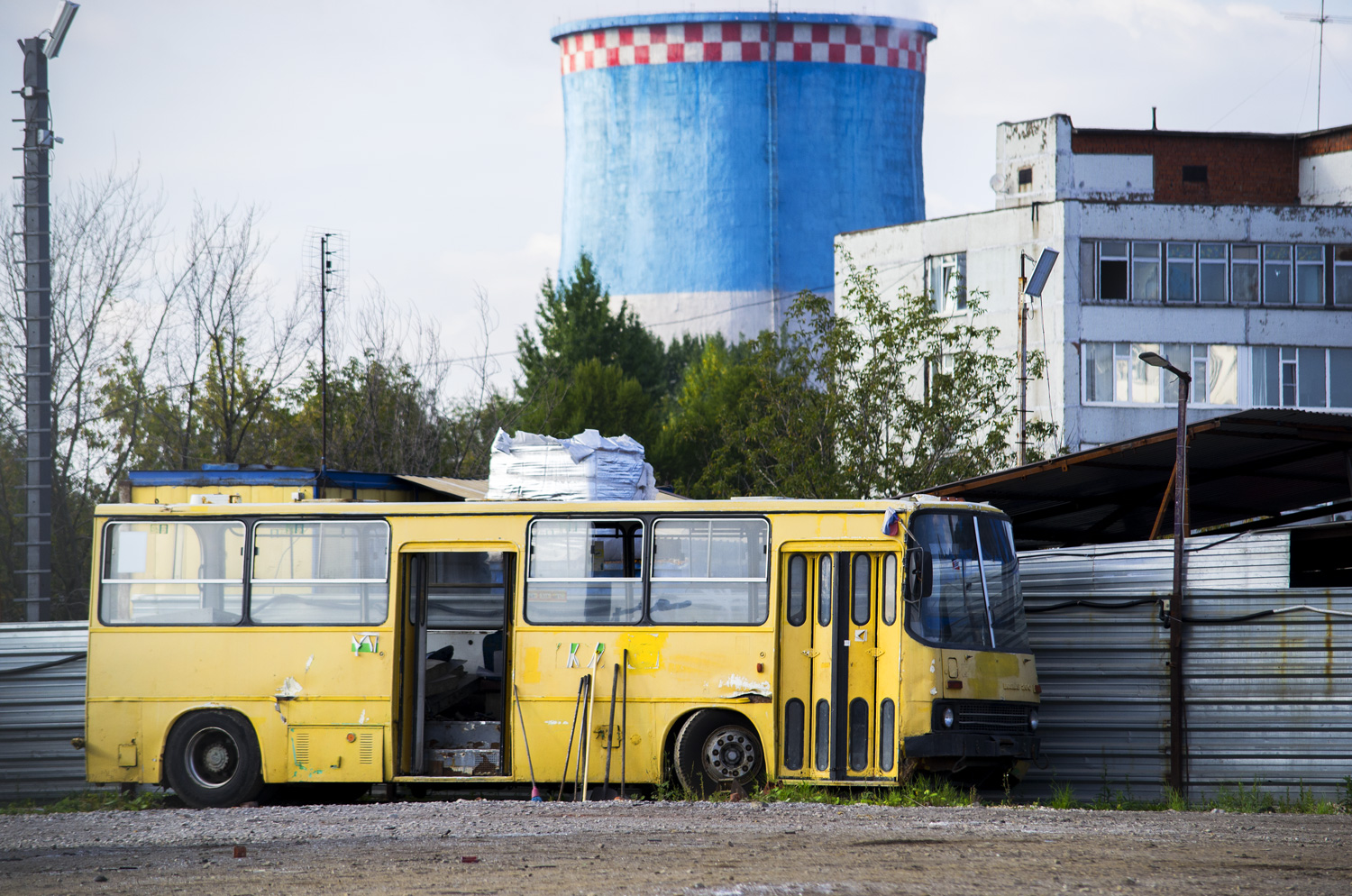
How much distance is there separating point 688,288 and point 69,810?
49.2 metres

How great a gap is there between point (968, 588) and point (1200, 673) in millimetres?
2543

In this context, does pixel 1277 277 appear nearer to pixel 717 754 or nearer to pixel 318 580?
pixel 717 754

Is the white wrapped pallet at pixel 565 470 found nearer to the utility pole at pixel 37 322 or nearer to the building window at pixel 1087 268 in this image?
the utility pole at pixel 37 322

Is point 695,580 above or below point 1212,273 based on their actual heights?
below

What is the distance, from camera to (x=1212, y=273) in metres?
42.4

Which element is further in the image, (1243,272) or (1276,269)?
(1276,269)

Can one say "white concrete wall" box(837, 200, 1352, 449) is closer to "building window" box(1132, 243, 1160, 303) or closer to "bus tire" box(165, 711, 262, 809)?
"building window" box(1132, 243, 1160, 303)

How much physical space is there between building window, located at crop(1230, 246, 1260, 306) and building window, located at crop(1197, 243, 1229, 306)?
0.71 ft

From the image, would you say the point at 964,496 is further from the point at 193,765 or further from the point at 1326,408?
the point at 1326,408

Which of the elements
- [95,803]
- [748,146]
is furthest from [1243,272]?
[95,803]

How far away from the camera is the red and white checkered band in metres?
60.6

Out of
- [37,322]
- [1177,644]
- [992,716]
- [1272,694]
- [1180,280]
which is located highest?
[1180,280]

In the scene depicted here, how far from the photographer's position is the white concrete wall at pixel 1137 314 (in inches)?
1646

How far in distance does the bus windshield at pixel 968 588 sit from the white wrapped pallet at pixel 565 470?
298 cm
